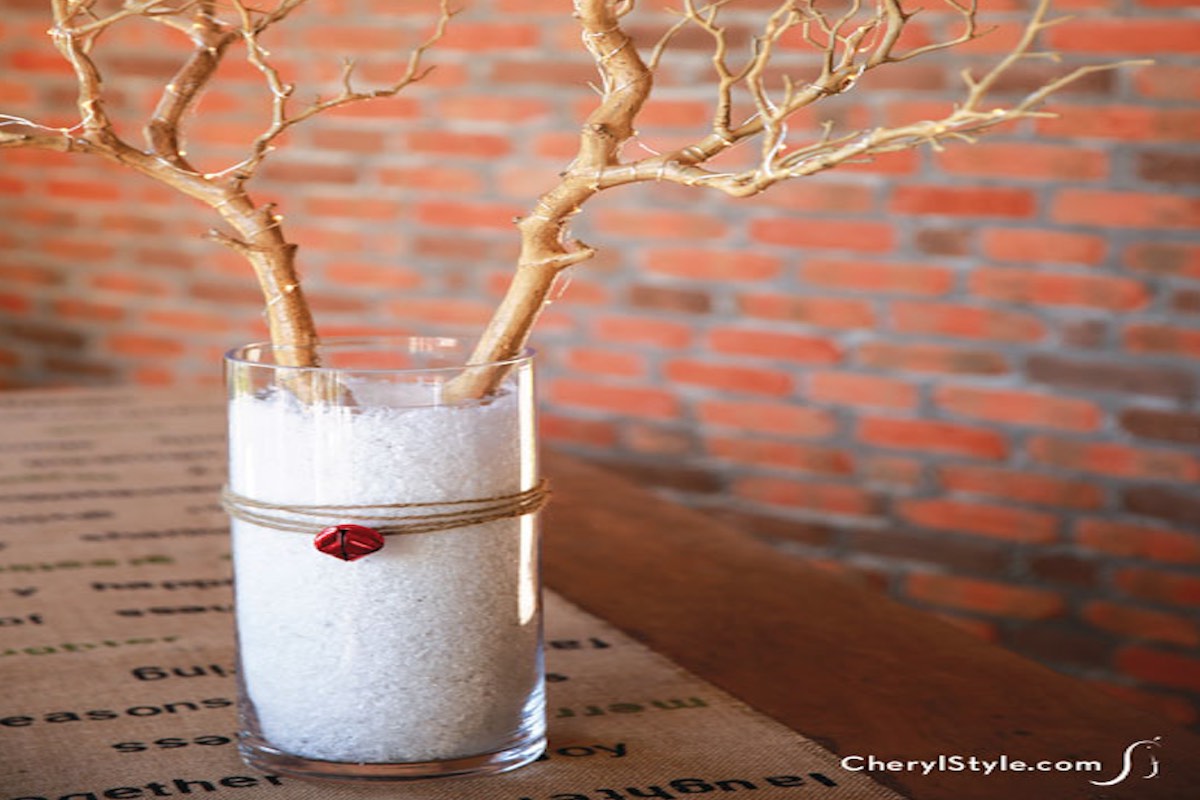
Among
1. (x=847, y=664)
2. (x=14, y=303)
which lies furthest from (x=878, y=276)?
(x=14, y=303)

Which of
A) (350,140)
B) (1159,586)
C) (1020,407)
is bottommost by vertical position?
(1159,586)

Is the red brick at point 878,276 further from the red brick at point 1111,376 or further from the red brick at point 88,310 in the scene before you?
the red brick at point 88,310

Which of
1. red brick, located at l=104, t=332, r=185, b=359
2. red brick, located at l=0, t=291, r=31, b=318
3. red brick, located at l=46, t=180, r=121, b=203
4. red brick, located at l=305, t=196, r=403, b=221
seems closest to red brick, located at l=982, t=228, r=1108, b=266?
red brick, located at l=305, t=196, r=403, b=221

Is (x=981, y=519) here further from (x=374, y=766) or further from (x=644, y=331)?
(x=374, y=766)

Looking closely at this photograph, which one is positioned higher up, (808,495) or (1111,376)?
(1111,376)

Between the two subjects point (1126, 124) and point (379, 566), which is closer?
point (379, 566)

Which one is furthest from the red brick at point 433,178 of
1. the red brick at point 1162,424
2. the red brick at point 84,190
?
the red brick at point 1162,424

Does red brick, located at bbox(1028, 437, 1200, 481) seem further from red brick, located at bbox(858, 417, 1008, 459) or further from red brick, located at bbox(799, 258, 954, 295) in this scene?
red brick, located at bbox(799, 258, 954, 295)
